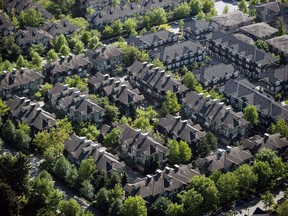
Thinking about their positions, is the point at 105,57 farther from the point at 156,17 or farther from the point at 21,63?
the point at 156,17

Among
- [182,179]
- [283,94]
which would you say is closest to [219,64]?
[283,94]

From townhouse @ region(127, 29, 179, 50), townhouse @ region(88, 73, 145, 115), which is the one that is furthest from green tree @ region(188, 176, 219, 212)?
townhouse @ region(127, 29, 179, 50)

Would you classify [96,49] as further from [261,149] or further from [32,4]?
[261,149]

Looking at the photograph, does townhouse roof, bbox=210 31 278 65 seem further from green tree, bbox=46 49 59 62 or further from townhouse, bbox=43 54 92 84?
green tree, bbox=46 49 59 62

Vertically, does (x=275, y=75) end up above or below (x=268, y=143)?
above

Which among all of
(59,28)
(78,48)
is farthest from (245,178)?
(59,28)

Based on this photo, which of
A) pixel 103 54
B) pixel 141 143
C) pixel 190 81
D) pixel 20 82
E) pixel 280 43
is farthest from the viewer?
pixel 280 43
